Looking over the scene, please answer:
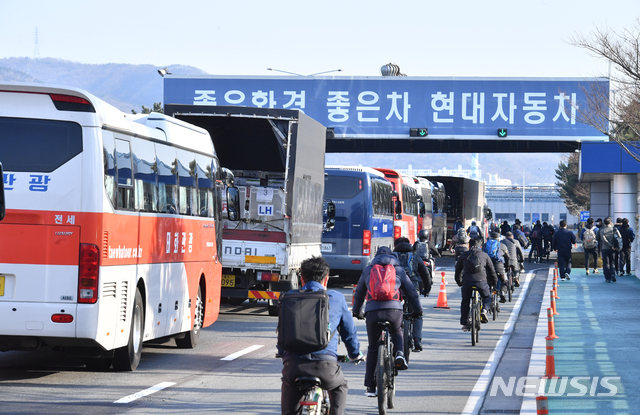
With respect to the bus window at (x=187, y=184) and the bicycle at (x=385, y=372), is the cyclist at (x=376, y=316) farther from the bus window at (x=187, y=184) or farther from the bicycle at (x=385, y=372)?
the bus window at (x=187, y=184)

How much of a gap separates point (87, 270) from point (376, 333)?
9.71 feet

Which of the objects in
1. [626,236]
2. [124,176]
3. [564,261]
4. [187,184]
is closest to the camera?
[124,176]

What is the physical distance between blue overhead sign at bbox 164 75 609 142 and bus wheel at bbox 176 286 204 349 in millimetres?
27952

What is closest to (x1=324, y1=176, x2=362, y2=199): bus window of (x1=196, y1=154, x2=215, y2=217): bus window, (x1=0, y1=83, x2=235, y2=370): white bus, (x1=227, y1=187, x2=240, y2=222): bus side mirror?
(x1=227, y1=187, x2=240, y2=222): bus side mirror

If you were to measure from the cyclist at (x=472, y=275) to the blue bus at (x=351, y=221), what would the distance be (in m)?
9.97

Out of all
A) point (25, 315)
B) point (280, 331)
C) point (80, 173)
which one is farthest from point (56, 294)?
point (280, 331)

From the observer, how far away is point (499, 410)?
8695 millimetres

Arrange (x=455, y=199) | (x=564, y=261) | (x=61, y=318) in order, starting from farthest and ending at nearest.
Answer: (x=455, y=199) → (x=564, y=261) → (x=61, y=318)

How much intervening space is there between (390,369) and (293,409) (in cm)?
271

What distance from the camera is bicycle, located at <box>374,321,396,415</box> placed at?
26.5 ft

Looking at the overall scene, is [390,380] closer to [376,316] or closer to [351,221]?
→ [376,316]

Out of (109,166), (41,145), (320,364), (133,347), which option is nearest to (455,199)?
(133,347)

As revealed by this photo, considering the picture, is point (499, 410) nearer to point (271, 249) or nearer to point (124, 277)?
point (124, 277)

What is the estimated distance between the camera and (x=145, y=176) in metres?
10.9
